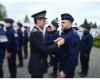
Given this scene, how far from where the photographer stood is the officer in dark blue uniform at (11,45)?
6555 millimetres

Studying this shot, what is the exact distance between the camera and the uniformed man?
254 inches

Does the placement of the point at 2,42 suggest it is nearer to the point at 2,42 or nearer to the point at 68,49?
the point at 2,42

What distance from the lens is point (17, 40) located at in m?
6.61

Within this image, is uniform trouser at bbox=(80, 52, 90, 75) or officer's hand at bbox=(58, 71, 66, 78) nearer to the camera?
officer's hand at bbox=(58, 71, 66, 78)

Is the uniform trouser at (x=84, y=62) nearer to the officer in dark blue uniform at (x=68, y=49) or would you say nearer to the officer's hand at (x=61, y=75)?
the officer in dark blue uniform at (x=68, y=49)

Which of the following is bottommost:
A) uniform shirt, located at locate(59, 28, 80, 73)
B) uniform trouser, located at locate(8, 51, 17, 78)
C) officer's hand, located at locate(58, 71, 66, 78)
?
officer's hand, located at locate(58, 71, 66, 78)

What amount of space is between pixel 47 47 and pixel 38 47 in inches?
4.0

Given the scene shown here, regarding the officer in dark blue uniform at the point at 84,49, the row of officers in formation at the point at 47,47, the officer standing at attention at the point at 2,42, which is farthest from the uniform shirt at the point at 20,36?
the officer in dark blue uniform at the point at 84,49

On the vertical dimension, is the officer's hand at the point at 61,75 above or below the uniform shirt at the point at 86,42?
below

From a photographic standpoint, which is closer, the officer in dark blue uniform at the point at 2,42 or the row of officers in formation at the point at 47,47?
the row of officers in formation at the point at 47,47

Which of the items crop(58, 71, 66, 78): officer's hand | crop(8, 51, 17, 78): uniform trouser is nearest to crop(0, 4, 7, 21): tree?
crop(8, 51, 17, 78): uniform trouser

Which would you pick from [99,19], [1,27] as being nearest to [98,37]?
[99,19]

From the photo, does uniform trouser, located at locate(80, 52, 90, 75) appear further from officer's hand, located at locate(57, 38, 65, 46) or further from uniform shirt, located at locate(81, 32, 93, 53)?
officer's hand, located at locate(57, 38, 65, 46)

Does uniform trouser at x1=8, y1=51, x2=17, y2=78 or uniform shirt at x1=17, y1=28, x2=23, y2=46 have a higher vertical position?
uniform shirt at x1=17, y1=28, x2=23, y2=46
